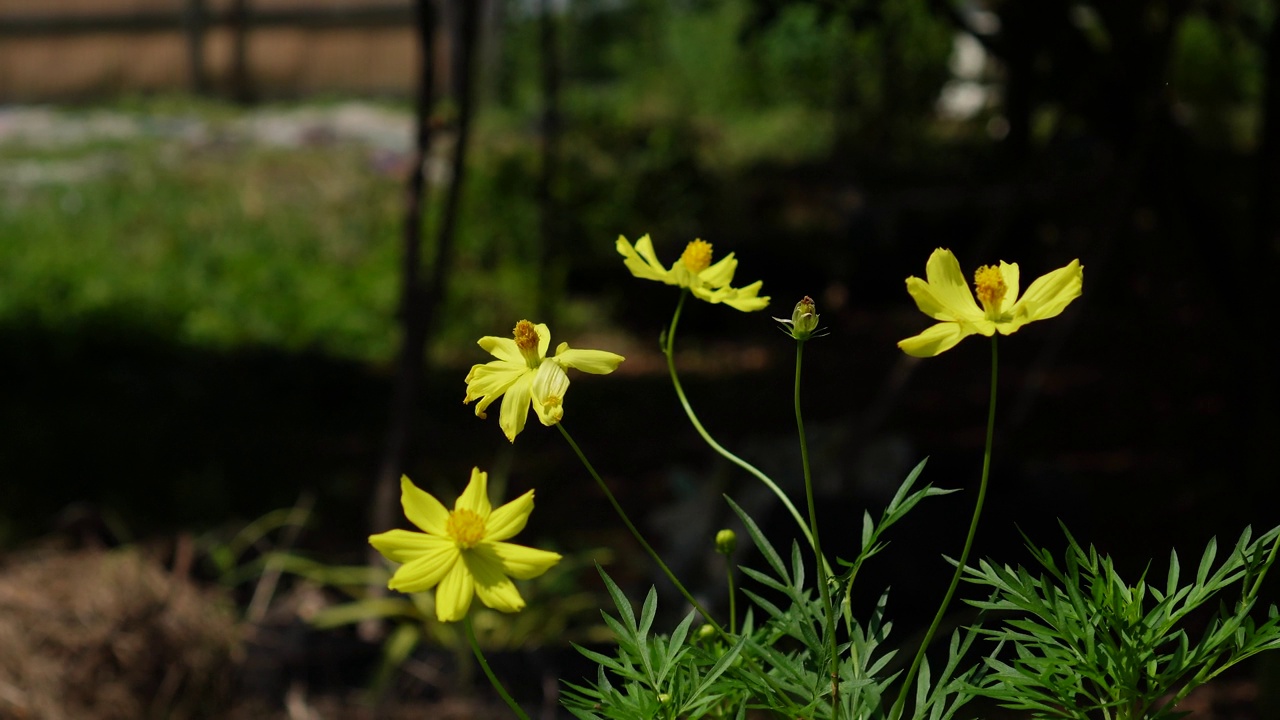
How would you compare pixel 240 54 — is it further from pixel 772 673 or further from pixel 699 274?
pixel 772 673

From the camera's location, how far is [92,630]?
212 cm

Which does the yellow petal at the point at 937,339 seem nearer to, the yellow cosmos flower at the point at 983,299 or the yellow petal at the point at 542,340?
the yellow cosmos flower at the point at 983,299

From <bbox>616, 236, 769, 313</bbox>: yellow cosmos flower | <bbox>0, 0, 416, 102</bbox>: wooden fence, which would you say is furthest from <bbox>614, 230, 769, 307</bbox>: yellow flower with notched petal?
<bbox>0, 0, 416, 102</bbox>: wooden fence

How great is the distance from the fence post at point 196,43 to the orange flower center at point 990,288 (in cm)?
1392

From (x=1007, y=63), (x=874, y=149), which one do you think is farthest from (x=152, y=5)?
(x=1007, y=63)

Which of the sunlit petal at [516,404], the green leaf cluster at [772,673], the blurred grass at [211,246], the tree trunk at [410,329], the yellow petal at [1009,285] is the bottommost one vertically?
the blurred grass at [211,246]

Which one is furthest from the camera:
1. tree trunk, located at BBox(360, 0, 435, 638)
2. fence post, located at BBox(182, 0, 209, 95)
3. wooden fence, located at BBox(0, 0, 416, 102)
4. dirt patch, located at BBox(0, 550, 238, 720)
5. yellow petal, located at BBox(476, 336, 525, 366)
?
wooden fence, located at BBox(0, 0, 416, 102)

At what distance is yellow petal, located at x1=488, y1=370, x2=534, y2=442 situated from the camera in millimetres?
572

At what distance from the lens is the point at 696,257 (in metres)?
0.68

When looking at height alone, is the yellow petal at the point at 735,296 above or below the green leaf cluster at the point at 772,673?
above

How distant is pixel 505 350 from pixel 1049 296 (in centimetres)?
25

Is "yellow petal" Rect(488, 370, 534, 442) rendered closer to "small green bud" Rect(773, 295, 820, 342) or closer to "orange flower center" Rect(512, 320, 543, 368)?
"orange flower center" Rect(512, 320, 543, 368)

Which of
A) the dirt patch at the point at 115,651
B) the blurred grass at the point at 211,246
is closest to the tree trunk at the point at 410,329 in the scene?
the dirt patch at the point at 115,651

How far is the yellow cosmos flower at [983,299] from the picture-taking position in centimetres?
54
